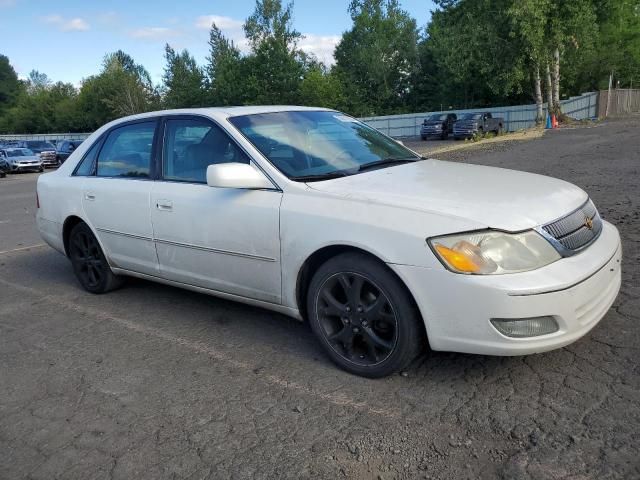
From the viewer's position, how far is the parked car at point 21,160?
29.1 metres

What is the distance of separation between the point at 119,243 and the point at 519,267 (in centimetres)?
331

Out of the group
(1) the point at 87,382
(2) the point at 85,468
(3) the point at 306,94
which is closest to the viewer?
(2) the point at 85,468

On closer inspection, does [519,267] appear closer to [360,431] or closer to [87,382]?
[360,431]

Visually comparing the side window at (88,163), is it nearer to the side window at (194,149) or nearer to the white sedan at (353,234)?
the white sedan at (353,234)

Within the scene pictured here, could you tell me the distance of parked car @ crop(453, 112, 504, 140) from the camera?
32062 millimetres

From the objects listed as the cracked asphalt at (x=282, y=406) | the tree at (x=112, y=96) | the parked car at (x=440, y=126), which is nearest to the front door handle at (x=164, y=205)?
the cracked asphalt at (x=282, y=406)

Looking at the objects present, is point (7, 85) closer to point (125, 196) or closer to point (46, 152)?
point (46, 152)

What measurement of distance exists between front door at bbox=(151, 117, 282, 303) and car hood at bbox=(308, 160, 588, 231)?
1.52 ft

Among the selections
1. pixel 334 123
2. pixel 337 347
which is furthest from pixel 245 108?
pixel 337 347

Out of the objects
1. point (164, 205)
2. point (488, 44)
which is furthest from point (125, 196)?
point (488, 44)

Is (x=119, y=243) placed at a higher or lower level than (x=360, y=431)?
higher

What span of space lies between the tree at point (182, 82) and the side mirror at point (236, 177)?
212 ft

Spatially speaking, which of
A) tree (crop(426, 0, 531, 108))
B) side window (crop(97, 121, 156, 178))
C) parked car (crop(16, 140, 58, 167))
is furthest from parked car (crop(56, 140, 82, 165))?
side window (crop(97, 121, 156, 178))

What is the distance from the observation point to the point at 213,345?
A: 3.95 m
